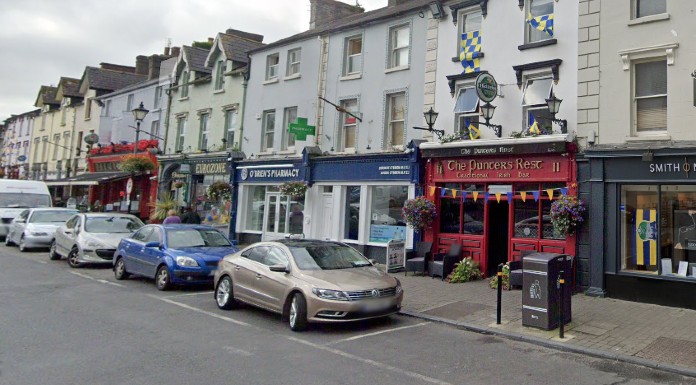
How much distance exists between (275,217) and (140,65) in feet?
82.9

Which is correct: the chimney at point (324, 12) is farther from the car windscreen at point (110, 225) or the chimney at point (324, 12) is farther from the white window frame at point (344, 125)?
the car windscreen at point (110, 225)

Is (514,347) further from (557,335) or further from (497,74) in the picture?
(497,74)

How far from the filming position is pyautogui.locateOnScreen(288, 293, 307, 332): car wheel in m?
7.77

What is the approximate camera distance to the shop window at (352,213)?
17.2 metres

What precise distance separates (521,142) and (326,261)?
21.5 feet

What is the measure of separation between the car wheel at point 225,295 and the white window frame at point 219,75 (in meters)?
16.1

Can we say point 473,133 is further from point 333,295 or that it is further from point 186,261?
point 186,261

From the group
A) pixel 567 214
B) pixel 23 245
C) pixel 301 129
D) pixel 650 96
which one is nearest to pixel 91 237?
pixel 23 245

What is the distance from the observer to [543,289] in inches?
311

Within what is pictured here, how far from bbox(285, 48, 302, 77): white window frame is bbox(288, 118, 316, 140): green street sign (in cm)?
297

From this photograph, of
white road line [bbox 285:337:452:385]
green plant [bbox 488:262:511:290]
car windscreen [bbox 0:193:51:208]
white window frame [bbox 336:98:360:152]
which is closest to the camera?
white road line [bbox 285:337:452:385]

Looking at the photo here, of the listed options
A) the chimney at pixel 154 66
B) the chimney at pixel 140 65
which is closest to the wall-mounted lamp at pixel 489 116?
the chimney at pixel 154 66

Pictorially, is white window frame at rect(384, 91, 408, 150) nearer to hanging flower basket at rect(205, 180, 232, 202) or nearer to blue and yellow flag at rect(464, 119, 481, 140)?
blue and yellow flag at rect(464, 119, 481, 140)

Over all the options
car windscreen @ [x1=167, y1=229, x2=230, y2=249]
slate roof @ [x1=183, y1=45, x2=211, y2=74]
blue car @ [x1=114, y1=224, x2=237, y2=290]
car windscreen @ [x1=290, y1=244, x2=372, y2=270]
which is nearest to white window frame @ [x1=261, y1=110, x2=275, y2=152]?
slate roof @ [x1=183, y1=45, x2=211, y2=74]
